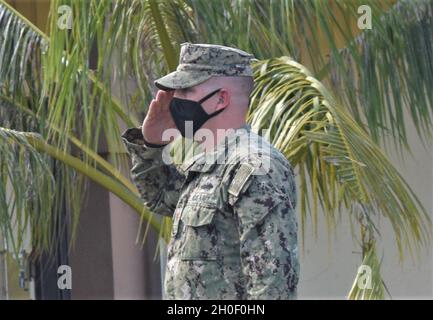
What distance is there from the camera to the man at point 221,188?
123 inches

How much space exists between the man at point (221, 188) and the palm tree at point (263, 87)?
3.61 feet

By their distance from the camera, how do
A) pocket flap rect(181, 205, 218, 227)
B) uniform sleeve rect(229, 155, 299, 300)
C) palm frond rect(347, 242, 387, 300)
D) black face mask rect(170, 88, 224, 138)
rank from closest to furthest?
uniform sleeve rect(229, 155, 299, 300)
pocket flap rect(181, 205, 218, 227)
black face mask rect(170, 88, 224, 138)
palm frond rect(347, 242, 387, 300)

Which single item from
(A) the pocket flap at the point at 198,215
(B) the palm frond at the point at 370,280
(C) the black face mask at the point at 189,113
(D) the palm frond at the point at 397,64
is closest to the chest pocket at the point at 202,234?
(A) the pocket flap at the point at 198,215

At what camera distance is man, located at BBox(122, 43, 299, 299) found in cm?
313

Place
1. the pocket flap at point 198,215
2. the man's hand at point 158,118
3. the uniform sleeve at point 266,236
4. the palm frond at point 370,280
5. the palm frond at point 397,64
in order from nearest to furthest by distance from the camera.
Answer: the uniform sleeve at point 266,236
the pocket flap at point 198,215
the man's hand at point 158,118
the palm frond at point 370,280
the palm frond at point 397,64

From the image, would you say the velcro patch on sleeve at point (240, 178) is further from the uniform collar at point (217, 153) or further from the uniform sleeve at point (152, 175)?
the uniform sleeve at point (152, 175)

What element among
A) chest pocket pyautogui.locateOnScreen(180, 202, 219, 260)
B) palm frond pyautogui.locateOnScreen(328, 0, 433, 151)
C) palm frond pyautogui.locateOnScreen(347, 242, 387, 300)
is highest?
palm frond pyautogui.locateOnScreen(328, 0, 433, 151)

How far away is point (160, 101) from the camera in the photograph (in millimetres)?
3488

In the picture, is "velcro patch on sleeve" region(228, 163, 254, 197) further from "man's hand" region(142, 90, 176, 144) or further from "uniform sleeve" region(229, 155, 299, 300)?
"man's hand" region(142, 90, 176, 144)

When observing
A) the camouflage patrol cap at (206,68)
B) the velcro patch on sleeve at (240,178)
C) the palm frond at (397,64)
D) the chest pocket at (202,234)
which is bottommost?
the chest pocket at (202,234)

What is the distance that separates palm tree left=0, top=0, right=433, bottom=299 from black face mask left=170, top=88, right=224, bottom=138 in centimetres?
111

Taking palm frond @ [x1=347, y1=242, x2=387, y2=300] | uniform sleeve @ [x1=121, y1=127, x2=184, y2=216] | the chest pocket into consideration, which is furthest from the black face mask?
palm frond @ [x1=347, y1=242, x2=387, y2=300]

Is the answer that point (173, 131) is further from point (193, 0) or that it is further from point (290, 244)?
point (193, 0)
